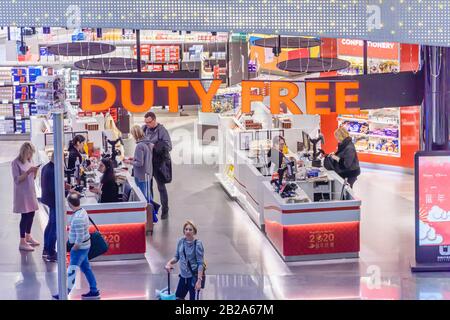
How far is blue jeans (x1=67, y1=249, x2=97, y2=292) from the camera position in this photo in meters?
9.16

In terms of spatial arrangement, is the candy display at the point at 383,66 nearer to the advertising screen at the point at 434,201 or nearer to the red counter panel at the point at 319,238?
the red counter panel at the point at 319,238

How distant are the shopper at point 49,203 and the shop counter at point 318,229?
2488mm

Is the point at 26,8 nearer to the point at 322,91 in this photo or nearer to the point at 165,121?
the point at 322,91

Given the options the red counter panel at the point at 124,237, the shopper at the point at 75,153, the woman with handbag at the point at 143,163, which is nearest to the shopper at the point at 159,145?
the woman with handbag at the point at 143,163

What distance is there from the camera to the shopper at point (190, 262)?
8.41 m

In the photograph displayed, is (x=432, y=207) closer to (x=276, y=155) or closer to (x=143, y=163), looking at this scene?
(x=276, y=155)

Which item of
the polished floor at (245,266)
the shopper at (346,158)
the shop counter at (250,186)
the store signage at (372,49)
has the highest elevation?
the store signage at (372,49)

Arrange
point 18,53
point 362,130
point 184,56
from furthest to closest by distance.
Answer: point 184,56 → point 18,53 → point 362,130

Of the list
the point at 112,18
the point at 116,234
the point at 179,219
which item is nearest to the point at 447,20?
the point at 112,18

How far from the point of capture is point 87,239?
918 cm

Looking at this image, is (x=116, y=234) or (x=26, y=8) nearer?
(x=26, y=8)

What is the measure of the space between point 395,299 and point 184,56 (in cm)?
1429

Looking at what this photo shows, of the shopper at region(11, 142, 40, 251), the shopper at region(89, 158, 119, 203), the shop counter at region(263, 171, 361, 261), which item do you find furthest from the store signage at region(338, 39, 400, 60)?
the shopper at region(11, 142, 40, 251)
